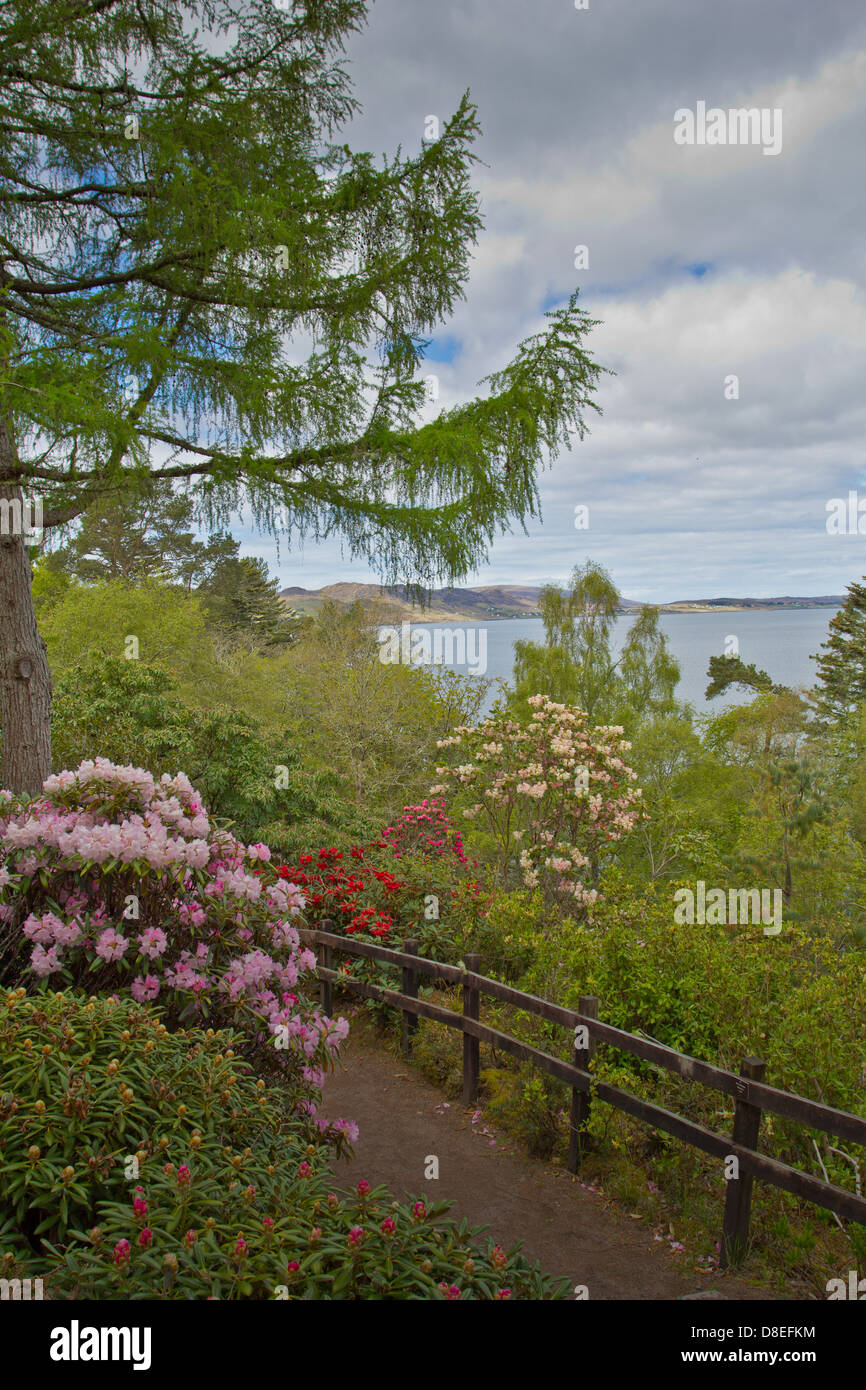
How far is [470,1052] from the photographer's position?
550 centimetres

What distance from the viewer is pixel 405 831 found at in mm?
10203

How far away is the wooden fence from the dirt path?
0.74 ft

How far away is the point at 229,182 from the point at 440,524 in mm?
3261

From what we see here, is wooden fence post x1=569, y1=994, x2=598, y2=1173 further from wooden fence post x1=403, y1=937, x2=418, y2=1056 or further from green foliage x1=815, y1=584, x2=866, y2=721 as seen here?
green foliage x1=815, y1=584, x2=866, y2=721

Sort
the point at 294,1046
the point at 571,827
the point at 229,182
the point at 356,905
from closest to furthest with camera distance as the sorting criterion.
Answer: the point at 294,1046
the point at 229,182
the point at 356,905
the point at 571,827

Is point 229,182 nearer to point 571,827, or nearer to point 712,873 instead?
point 571,827

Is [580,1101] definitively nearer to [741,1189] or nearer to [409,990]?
[741,1189]

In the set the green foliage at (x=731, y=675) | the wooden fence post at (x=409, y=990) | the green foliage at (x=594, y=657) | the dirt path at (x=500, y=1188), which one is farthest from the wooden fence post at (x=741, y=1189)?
the green foliage at (x=731, y=675)

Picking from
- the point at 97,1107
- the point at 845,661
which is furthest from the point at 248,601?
the point at 97,1107

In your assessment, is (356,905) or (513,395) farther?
(356,905)

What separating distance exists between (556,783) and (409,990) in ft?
12.2

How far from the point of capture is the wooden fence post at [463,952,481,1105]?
542cm

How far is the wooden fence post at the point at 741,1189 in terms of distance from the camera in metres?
3.53
